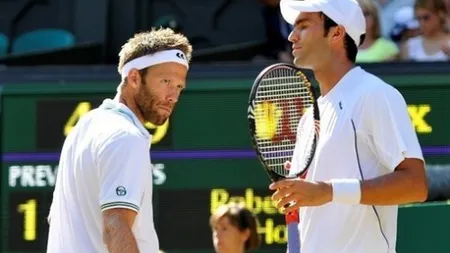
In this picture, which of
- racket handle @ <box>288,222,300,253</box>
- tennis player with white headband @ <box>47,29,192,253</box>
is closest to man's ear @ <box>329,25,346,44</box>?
tennis player with white headband @ <box>47,29,192,253</box>

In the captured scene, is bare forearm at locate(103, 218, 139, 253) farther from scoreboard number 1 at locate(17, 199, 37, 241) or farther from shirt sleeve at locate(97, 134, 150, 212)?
scoreboard number 1 at locate(17, 199, 37, 241)

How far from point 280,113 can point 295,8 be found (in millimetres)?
402

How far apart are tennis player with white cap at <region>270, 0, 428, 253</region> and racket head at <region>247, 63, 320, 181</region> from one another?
0.13 meters

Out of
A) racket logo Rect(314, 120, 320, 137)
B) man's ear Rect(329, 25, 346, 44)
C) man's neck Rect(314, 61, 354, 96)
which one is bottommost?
racket logo Rect(314, 120, 320, 137)

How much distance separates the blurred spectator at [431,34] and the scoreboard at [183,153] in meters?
1.17

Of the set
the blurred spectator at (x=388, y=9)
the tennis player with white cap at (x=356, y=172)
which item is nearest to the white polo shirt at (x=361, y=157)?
the tennis player with white cap at (x=356, y=172)

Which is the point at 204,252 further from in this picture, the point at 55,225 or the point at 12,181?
the point at 55,225

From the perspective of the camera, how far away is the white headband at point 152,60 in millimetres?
3939

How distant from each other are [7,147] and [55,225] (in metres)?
2.86

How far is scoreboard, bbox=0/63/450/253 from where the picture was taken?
6.46 m

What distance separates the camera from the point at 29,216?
6578 millimetres

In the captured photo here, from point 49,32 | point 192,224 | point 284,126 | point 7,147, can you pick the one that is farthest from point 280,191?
point 49,32

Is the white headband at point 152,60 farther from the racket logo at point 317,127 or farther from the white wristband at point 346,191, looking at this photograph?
the white wristband at point 346,191

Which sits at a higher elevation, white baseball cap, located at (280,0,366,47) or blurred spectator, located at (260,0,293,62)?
blurred spectator, located at (260,0,293,62)
